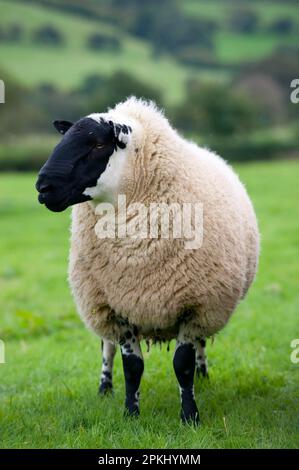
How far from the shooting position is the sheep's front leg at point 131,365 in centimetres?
515

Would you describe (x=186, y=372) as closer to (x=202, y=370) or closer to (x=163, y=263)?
(x=163, y=263)

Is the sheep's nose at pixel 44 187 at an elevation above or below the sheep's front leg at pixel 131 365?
above

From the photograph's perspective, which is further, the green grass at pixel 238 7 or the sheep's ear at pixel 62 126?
the green grass at pixel 238 7

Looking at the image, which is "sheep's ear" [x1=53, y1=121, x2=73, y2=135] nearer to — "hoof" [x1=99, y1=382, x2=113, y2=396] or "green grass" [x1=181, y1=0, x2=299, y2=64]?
"hoof" [x1=99, y1=382, x2=113, y2=396]

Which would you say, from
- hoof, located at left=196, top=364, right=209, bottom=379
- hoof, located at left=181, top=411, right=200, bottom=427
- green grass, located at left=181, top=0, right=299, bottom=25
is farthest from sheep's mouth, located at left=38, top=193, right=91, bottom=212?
green grass, located at left=181, top=0, right=299, bottom=25

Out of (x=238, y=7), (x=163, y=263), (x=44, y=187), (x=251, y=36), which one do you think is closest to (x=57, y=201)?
(x=44, y=187)

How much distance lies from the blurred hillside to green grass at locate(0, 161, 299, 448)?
25950 mm

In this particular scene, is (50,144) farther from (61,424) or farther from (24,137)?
(61,424)

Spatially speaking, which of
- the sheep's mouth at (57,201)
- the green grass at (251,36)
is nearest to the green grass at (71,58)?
the green grass at (251,36)

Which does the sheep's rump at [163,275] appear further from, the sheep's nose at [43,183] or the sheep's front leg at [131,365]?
the sheep's nose at [43,183]
